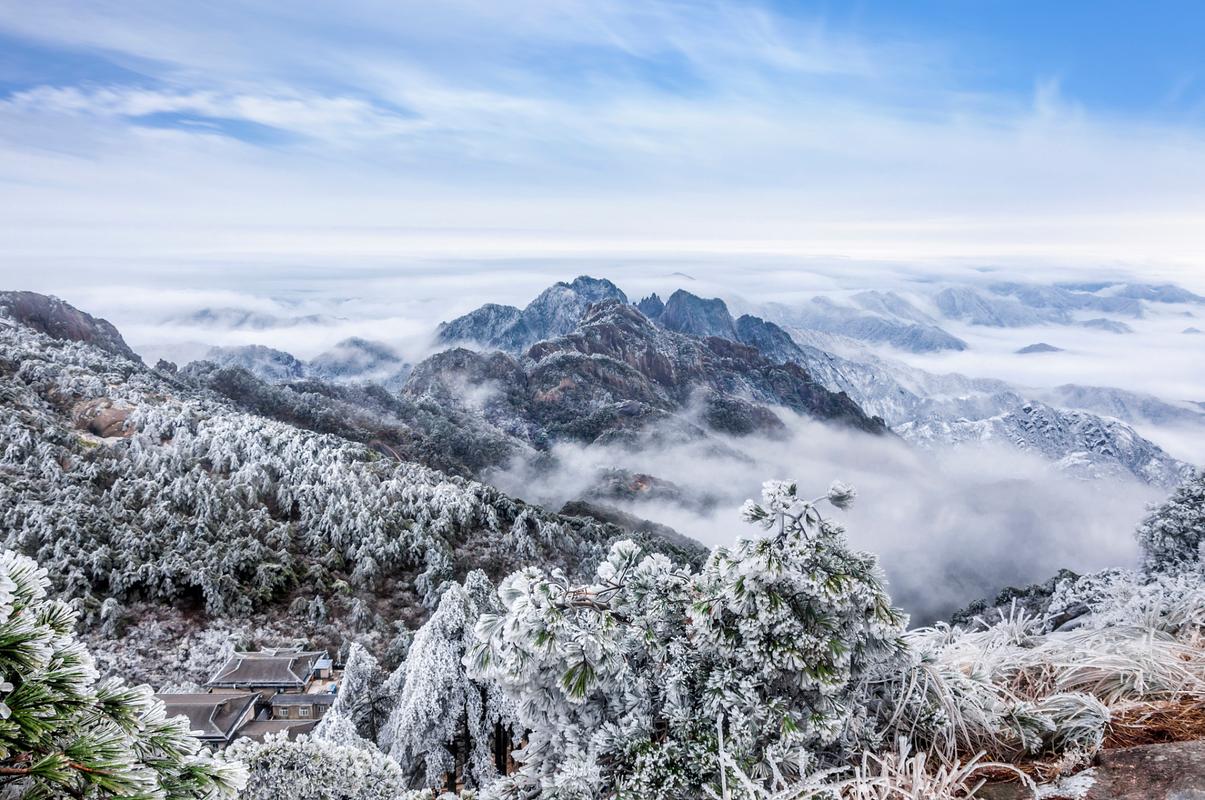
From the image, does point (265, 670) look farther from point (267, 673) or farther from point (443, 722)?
point (443, 722)

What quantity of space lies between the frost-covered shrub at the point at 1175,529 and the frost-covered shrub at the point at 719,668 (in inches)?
585

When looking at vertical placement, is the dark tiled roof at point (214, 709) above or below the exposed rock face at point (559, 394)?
above

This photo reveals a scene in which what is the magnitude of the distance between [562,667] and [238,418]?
Answer: 85025 millimetres

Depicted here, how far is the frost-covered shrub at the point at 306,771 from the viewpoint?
245 inches

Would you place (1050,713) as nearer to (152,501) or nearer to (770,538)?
(770,538)

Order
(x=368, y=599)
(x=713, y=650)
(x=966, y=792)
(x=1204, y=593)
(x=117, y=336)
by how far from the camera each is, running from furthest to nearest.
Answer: (x=117, y=336) < (x=368, y=599) < (x=1204, y=593) < (x=713, y=650) < (x=966, y=792)

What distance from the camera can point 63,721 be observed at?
89.1 inches

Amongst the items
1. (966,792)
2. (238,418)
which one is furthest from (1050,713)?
(238,418)

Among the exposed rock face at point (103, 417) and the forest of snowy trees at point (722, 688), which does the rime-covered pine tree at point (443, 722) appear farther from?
the exposed rock face at point (103, 417)

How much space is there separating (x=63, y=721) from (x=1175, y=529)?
19.8m

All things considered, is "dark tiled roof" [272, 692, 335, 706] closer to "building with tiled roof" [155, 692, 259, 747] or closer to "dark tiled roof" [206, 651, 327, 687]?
"building with tiled roof" [155, 692, 259, 747]

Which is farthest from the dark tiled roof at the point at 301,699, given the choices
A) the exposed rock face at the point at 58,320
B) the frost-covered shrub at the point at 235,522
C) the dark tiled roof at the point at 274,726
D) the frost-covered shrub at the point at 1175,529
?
the exposed rock face at the point at 58,320

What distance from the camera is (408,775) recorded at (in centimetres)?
1616

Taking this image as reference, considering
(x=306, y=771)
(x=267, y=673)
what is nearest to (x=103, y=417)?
(x=267, y=673)
